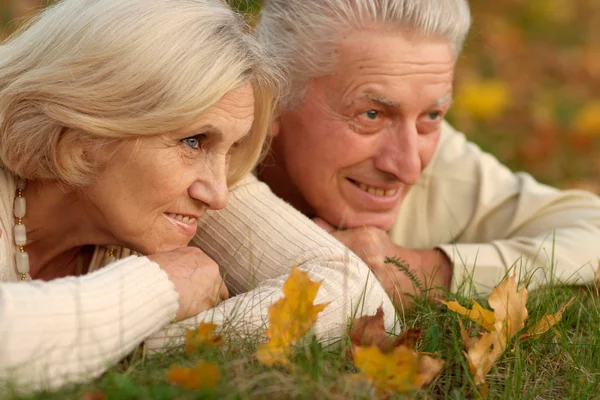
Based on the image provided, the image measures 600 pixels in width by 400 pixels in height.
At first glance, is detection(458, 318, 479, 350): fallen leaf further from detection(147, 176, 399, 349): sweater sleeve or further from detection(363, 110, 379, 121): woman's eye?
detection(363, 110, 379, 121): woman's eye

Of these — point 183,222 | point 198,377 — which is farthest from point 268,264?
point 198,377

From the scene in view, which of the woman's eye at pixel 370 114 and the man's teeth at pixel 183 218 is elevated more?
the woman's eye at pixel 370 114

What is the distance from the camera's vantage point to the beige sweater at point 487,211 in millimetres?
4043

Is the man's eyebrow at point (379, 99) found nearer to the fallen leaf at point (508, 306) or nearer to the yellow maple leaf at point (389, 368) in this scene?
the fallen leaf at point (508, 306)

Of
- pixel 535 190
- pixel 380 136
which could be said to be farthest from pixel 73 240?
pixel 535 190

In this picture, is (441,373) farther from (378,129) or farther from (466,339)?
(378,129)

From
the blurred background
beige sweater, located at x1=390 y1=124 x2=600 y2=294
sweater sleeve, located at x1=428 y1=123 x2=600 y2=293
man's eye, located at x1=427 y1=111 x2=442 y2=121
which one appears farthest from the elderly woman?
the blurred background

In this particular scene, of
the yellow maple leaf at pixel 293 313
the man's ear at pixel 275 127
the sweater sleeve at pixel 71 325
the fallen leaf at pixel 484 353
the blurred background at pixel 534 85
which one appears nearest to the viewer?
the sweater sleeve at pixel 71 325

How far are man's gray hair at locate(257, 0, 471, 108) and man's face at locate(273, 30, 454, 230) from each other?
4 centimetres

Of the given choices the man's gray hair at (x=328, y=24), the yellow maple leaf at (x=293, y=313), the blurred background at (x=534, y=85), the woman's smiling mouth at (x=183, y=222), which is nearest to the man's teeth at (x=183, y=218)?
the woman's smiling mouth at (x=183, y=222)

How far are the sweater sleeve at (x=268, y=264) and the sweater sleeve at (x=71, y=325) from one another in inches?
6.7

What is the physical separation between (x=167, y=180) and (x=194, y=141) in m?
0.17

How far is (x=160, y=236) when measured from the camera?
127 inches

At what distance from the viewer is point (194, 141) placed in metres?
3.20
